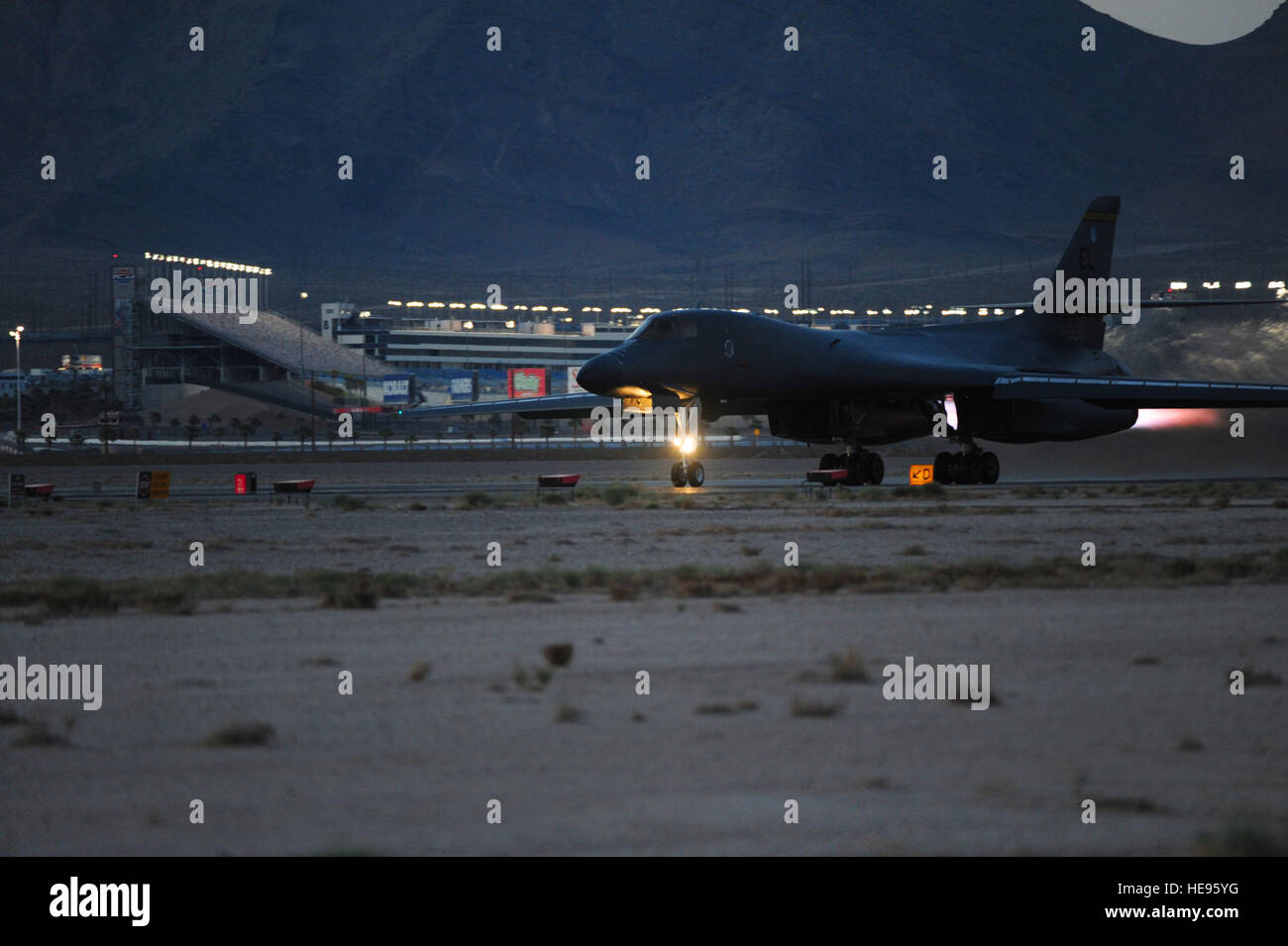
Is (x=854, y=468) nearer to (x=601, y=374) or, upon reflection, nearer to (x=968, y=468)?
(x=968, y=468)

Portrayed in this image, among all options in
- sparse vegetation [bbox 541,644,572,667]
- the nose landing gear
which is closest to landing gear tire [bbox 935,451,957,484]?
the nose landing gear

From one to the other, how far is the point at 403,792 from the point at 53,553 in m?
19.9

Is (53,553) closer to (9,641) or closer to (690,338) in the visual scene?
(9,641)

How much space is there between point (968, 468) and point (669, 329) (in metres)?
12.2

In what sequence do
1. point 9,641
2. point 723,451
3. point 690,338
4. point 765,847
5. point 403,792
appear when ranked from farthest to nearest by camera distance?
point 723,451, point 690,338, point 9,641, point 403,792, point 765,847

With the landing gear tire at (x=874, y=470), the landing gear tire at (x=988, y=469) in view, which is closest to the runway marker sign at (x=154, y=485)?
the landing gear tire at (x=874, y=470)

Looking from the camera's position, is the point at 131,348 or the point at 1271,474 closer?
the point at 1271,474

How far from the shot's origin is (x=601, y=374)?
40.0 m

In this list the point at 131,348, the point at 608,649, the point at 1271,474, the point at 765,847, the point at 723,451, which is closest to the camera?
the point at 765,847

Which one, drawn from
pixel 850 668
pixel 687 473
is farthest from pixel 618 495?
pixel 850 668

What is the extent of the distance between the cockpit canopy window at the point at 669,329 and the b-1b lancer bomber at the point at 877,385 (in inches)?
1.3

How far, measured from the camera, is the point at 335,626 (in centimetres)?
1786

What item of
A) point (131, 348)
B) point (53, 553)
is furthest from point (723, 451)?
point (131, 348)

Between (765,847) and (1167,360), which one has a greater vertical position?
(1167,360)
